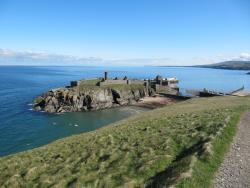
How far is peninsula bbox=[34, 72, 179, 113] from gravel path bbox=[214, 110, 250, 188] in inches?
2438

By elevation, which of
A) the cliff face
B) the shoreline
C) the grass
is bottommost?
the shoreline

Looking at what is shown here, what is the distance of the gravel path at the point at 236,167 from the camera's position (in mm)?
13039

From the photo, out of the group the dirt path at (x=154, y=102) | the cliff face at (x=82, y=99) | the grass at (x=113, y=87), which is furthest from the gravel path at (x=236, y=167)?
the grass at (x=113, y=87)

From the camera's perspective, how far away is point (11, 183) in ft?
57.6

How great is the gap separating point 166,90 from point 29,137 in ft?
227

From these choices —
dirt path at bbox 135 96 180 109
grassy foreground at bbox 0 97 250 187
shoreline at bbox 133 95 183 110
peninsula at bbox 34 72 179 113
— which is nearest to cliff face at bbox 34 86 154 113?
peninsula at bbox 34 72 179 113

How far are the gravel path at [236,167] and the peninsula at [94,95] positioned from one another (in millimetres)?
61923

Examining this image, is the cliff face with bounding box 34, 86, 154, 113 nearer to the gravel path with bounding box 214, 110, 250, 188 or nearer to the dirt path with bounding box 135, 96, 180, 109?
the dirt path with bounding box 135, 96, 180, 109

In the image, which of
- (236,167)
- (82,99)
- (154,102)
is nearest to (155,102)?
(154,102)

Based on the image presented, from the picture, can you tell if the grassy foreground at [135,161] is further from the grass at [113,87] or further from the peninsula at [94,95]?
the grass at [113,87]

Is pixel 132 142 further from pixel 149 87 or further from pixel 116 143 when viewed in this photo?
pixel 149 87

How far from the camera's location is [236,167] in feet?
48.2

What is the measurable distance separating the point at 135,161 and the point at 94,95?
67524 mm

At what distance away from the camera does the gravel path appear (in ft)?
42.8
